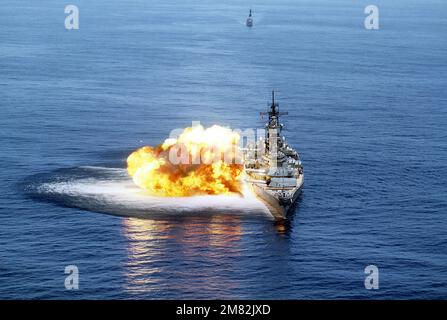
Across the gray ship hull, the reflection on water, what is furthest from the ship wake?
the reflection on water

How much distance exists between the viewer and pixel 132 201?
186m

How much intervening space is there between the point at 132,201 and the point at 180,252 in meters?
31.0

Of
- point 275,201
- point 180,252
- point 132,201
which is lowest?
point 180,252

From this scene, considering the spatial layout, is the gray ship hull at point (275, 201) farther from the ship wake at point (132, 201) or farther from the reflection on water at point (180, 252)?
the reflection on water at point (180, 252)

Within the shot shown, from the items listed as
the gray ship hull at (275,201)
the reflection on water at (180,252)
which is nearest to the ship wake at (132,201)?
the gray ship hull at (275,201)

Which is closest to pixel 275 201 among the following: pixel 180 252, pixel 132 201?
pixel 132 201

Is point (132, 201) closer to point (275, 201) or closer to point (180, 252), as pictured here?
point (275, 201)

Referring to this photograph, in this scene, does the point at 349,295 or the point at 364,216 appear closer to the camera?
the point at 349,295

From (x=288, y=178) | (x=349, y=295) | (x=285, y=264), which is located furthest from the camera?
(x=288, y=178)

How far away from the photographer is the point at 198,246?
162000mm

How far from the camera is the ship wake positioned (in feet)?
595

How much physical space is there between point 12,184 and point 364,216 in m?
80.5
